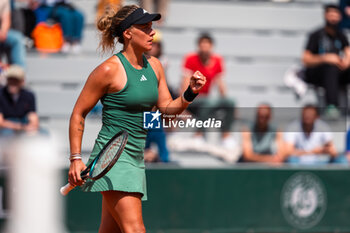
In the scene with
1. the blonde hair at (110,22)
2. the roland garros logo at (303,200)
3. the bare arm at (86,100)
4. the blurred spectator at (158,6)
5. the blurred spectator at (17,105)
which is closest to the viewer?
the bare arm at (86,100)

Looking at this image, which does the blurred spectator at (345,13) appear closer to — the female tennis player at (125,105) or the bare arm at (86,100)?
the female tennis player at (125,105)

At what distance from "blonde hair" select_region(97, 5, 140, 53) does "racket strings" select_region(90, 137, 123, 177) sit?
594 millimetres

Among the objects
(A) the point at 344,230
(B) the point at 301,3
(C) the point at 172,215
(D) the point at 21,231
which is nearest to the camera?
(D) the point at 21,231

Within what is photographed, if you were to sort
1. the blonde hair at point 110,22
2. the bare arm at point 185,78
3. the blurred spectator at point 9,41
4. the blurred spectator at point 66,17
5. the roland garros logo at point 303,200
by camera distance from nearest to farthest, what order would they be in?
the blonde hair at point 110,22
the roland garros logo at point 303,200
the bare arm at point 185,78
the blurred spectator at point 9,41
the blurred spectator at point 66,17

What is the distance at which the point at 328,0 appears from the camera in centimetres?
1105

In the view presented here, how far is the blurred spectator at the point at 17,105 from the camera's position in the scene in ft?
25.2

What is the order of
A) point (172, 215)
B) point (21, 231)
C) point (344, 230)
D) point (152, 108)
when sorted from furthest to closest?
point (344, 230)
point (172, 215)
point (21, 231)
point (152, 108)

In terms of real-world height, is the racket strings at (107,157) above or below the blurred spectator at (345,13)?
below

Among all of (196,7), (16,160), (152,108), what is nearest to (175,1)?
(196,7)

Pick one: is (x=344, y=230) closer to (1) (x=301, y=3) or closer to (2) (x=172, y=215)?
(2) (x=172, y=215)

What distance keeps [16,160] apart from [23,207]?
46 cm

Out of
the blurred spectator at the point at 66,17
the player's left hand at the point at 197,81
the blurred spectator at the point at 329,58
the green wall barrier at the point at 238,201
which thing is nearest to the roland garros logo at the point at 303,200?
the green wall barrier at the point at 238,201

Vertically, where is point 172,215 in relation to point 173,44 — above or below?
below

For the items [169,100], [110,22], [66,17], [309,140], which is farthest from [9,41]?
[169,100]
